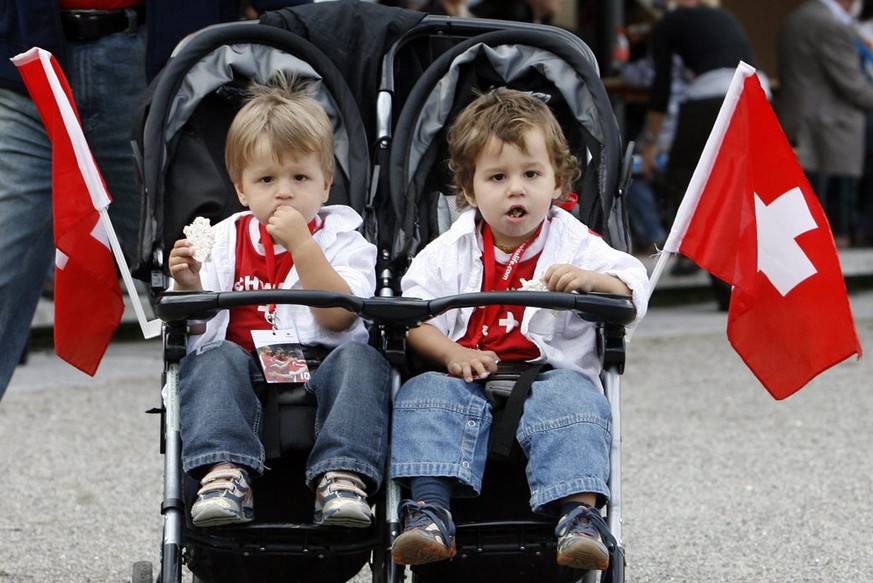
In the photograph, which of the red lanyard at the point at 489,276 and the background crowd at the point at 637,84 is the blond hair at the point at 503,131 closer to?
the red lanyard at the point at 489,276

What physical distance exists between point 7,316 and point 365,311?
56.7 inches

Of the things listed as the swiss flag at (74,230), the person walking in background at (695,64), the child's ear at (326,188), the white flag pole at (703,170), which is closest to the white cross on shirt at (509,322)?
the white flag pole at (703,170)

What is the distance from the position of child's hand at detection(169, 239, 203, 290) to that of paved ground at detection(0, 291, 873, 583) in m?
1.14

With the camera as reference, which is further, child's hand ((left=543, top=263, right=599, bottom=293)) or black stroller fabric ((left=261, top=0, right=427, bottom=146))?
black stroller fabric ((left=261, top=0, right=427, bottom=146))

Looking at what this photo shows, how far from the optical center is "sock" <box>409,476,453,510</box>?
3.21m

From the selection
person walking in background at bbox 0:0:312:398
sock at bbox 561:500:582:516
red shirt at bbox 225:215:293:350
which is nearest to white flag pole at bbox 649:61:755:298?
sock at bbox 561:500:582:516

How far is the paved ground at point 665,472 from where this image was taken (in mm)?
4543

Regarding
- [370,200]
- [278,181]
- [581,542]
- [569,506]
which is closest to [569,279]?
[569,506]

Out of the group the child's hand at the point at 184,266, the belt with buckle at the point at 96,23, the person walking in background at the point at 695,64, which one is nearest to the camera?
the child's hand at the point at 184,266

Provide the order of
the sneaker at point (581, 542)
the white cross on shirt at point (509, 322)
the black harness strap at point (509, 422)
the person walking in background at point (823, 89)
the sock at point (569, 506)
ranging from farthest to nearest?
the person walking in background at point (823, 89)
the white cross on shirt at point (509, 322)
the black harness strap at point (509, 422)
the sock at point (569, 506)
the sneaker at point (581, 542)

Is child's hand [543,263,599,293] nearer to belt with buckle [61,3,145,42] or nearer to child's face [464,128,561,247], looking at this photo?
child's face [464,128,561,247]

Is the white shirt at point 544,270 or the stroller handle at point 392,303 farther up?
the stroller handle at point 392,303

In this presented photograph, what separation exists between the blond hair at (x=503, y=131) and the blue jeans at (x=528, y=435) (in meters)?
0.56

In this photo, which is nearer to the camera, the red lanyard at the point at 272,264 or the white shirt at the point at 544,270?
the white shirt at the point at 544,270
